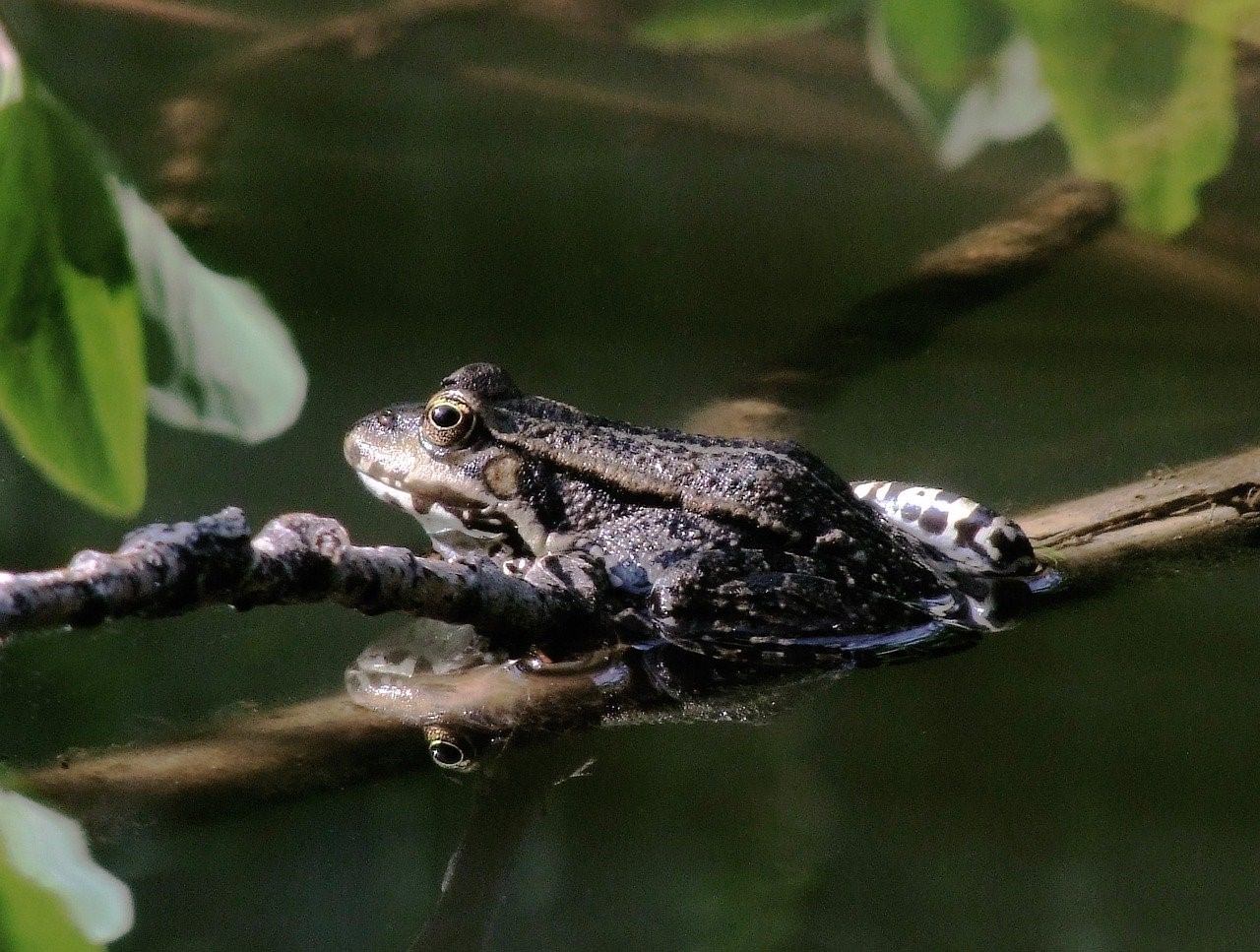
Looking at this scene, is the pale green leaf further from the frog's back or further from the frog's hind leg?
the frog's hind leg

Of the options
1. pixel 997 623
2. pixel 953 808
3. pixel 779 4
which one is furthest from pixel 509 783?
pixel 779 4

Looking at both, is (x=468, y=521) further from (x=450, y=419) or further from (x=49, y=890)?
(x=49, y=890)

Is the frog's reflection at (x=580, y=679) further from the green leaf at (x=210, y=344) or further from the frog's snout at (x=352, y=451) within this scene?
Result: the green leaf at (x=210, y=344)

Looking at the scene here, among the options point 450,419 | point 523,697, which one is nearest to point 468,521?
point 450,419

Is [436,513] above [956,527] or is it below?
below

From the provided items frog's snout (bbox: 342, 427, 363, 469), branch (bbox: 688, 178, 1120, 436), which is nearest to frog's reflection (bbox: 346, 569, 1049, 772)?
frog's snout (bbox: 342, 427, 363, 469)
